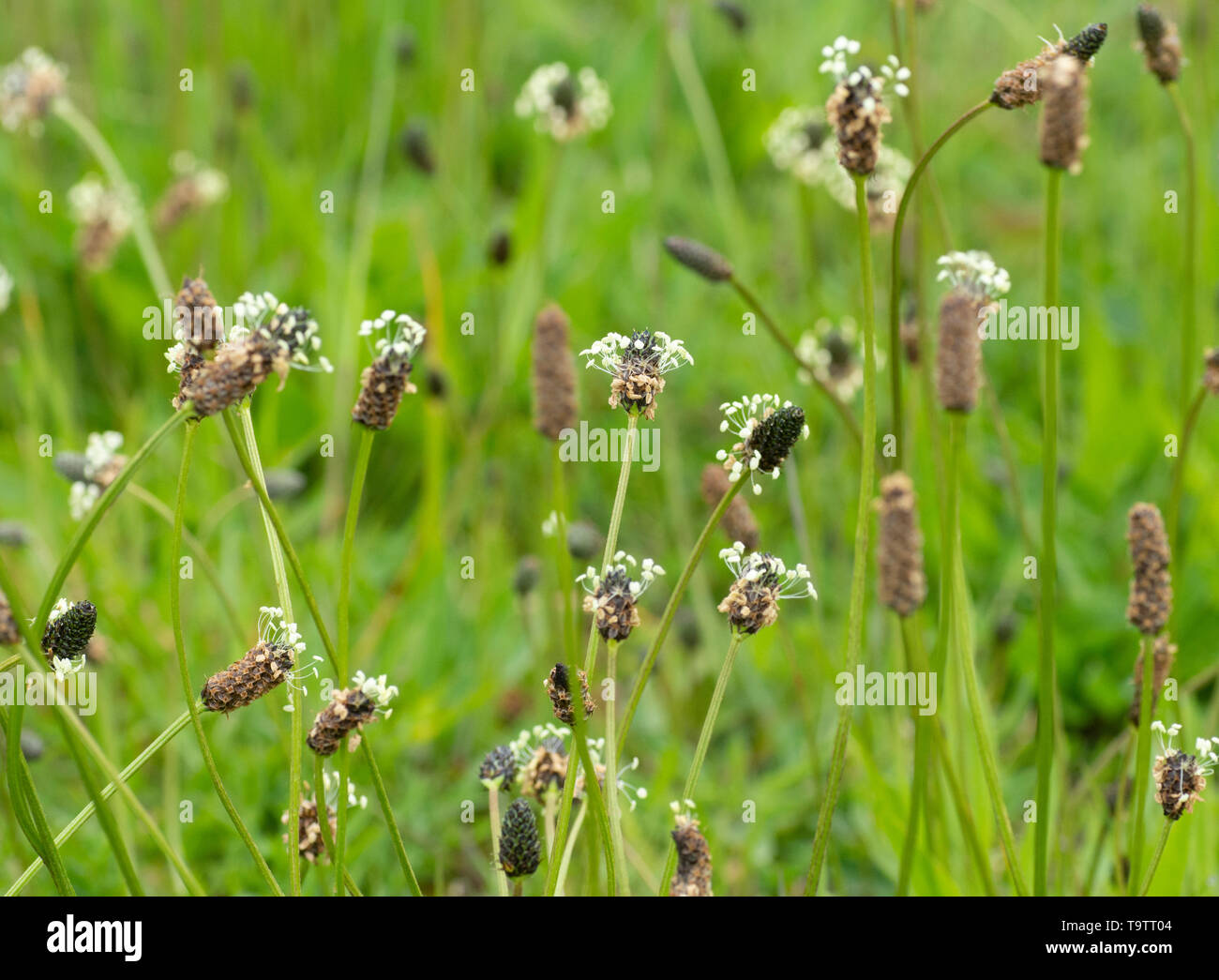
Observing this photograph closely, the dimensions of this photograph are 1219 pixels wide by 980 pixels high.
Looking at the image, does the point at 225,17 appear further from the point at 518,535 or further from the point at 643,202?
the point at 518,535

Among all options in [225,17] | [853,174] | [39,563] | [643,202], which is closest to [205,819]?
[39,563]

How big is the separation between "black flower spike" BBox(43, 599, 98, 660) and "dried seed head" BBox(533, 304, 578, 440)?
395 mm

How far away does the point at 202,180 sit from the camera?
2295mm

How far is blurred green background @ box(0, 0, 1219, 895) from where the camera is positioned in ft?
5.23

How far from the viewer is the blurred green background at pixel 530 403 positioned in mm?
1593

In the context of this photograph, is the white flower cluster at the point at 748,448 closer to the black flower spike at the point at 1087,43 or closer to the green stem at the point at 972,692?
the green stem at the point at 972,692

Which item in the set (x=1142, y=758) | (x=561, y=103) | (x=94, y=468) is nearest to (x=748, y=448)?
(x=1142, y=758)

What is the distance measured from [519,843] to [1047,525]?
499 mm

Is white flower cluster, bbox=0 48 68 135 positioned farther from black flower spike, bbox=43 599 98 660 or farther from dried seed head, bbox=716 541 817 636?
dried seed head, bbox=716 541 817 636

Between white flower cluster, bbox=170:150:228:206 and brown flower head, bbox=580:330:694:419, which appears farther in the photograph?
white flower cluster, bbox=170:150:228:206

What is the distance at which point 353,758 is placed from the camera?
155 centimetres

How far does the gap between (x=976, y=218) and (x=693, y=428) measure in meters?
1.13

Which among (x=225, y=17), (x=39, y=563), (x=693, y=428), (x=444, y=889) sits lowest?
(x=444, y=889)

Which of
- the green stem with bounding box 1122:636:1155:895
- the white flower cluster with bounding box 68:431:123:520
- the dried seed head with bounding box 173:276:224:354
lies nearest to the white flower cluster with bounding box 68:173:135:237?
the white flower cluster with bounding box 68:431:123:520
